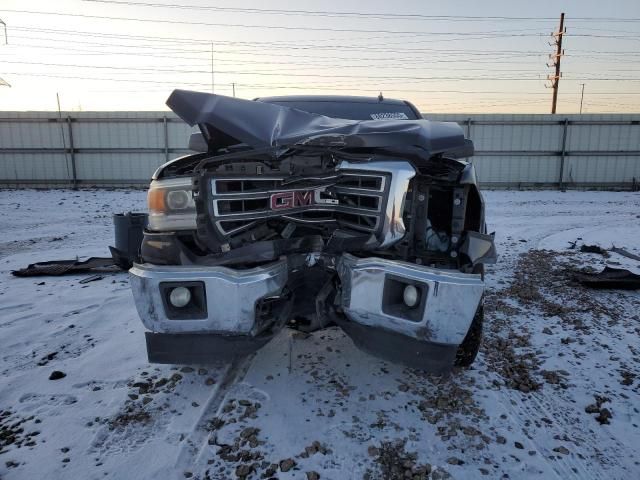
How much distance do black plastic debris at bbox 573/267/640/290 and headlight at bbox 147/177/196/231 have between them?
435 centimetres

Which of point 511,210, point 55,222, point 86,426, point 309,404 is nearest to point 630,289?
point 309,404

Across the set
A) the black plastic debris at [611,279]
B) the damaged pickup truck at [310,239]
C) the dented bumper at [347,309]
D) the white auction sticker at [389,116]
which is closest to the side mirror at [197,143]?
the damaged pickup truck at [310,239]

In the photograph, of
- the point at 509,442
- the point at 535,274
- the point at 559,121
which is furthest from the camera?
the point at 559,121

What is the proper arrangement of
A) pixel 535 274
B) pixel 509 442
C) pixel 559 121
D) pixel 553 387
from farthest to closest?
pixel 559 121 → pixel 535 274 → pixel 553 387 → pixel 509 442

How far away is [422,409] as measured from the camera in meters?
2.49

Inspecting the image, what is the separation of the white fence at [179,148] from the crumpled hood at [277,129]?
589 inches

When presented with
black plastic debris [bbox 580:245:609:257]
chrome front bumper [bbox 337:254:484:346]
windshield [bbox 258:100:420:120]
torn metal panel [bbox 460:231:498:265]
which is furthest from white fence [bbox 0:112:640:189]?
chrome front bumper [bbox 337:254:484:346]

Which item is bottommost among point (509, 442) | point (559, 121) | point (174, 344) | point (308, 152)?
point (509, 442)

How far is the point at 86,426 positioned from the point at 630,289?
5.17 metres

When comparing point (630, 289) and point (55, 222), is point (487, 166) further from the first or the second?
point (55, 222)

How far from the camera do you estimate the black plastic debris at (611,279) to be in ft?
15.4

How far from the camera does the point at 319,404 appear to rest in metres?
2.53

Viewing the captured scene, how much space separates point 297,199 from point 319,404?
3.90ft


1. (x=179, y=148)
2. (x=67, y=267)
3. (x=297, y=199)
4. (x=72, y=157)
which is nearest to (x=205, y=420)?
(x=297, y=199)
